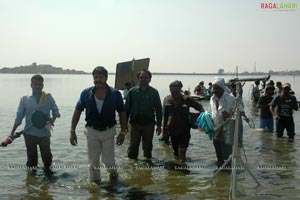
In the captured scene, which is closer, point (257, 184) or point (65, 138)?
point (257, 184)

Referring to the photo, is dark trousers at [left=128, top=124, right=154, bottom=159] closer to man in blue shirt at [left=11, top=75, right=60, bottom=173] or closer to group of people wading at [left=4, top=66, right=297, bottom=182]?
group of people wading at [left=4, top=66, right=297, bottom=182]

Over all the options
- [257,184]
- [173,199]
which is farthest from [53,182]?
[257,184]

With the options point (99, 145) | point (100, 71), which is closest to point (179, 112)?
point (99, 145)

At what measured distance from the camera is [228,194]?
616cm

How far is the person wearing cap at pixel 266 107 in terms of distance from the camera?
12.6 meters

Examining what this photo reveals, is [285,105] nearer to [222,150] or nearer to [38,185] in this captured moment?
[222,150]

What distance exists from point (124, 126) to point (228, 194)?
6.67ft

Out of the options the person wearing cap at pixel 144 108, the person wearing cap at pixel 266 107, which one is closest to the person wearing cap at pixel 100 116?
the person wearing cap at pixel 144 108

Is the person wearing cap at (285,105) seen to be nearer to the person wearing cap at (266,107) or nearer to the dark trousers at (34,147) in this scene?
the person wearing cap at (266,107)

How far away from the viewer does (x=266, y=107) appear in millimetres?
12625

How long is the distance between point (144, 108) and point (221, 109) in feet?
5.32

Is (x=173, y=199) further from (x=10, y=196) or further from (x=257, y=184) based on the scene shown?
(x=10, y=196)

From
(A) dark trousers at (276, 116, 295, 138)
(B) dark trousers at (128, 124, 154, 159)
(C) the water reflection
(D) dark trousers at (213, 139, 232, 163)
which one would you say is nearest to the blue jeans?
(A) dark trousers at (276, 116, 295, 138)

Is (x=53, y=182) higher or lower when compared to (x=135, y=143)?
lower
